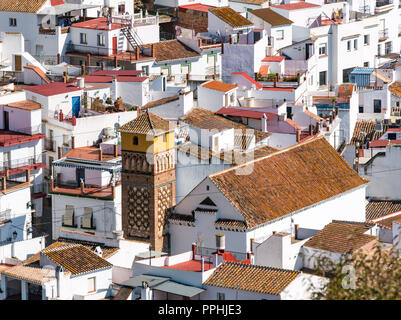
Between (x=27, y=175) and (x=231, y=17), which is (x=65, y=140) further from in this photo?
(x=231, y=17)

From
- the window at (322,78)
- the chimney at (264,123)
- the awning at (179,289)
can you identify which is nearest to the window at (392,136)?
the chimney at (264,123)

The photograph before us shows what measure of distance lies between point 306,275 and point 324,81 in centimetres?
4200

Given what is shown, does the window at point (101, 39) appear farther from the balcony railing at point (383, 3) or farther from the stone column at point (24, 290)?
the stone column at point (24, 290)

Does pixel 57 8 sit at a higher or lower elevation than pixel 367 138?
higher

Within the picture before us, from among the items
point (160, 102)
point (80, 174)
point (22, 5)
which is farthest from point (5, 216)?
point (22, 5)

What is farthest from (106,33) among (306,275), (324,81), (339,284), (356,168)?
(339,284)

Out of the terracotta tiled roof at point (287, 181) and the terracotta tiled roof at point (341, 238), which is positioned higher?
the terracotta tiled roof at point (287, 181)

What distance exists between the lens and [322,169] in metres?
70.0

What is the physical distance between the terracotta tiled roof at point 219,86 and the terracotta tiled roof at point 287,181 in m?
11.5

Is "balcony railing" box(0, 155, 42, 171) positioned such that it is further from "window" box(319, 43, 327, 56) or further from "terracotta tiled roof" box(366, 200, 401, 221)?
"window" box(319, 43, 327, 56)

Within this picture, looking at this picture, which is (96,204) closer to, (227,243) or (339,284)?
(227,243)

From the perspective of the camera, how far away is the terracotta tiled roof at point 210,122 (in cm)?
7431

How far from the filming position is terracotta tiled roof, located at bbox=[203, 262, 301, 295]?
55.7 meters

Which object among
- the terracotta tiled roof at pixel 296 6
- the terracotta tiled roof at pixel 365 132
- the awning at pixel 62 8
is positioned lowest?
the terracotta tiled roof at pixel 365 132
